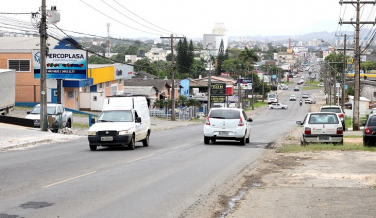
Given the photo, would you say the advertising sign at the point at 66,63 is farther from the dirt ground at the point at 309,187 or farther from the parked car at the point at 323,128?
the dirt ground at the point at 309,187

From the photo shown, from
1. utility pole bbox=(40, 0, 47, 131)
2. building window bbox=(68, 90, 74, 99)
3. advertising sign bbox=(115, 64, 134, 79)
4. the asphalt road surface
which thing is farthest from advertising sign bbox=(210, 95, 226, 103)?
the asphalt road surface

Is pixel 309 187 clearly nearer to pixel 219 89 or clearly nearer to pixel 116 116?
pixel 116 116

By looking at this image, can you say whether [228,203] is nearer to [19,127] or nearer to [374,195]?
[374,195]

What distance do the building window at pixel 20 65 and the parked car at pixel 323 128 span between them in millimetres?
39925

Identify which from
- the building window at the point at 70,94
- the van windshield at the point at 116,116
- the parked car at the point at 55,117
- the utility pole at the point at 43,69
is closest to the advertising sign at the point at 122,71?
the building window at the point at 70,94

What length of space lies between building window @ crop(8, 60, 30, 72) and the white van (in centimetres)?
3481

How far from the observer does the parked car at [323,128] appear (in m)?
25.2

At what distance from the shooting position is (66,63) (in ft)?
173

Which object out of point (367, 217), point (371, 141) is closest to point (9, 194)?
point (367, 217)

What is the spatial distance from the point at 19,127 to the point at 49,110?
2425 millimetres

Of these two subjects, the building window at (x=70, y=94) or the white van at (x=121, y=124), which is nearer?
the white van at (x=121, y=124)

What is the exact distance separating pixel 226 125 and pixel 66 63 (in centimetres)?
2872

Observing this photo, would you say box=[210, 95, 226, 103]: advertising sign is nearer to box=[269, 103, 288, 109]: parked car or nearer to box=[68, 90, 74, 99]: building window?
box=[269, 103, 288, 109]: parked car

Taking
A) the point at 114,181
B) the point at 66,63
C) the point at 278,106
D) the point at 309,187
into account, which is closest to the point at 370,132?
the point at 309,187
